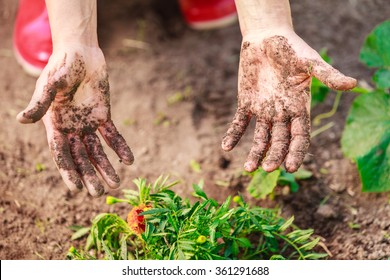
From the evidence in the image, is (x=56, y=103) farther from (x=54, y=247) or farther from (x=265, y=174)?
(x=265, y=174)

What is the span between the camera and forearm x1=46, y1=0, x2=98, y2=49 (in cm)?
156

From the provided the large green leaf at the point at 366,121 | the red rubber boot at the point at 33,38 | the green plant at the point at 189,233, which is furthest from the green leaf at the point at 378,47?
the red rubber boot at the point at 33,38

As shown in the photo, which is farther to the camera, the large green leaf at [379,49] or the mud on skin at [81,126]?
the large green leaf at [379,49]

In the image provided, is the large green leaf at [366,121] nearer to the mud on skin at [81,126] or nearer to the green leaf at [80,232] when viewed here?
the mud on skin at [81,126]

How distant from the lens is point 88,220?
1.67 m

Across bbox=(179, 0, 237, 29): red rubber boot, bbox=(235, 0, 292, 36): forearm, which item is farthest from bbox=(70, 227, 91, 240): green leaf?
bbox=(179, 0, 237, 29): red rubber boot

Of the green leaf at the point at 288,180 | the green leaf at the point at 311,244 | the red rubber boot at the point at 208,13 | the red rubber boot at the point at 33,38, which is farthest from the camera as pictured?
the red rubber boot at the point at 208,13

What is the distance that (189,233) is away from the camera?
4.37ft

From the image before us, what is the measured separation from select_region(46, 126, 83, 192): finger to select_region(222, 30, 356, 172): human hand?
1.20 feet

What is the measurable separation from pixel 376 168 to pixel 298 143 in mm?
299

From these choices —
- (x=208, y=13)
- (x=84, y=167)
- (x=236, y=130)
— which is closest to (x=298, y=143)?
(x=236, y=130)

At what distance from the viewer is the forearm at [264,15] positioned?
1.57 meters

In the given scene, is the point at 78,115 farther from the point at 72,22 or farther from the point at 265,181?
the point at 265,181
